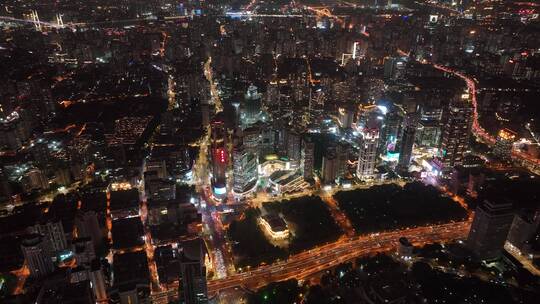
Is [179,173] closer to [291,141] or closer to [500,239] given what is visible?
[291,141]

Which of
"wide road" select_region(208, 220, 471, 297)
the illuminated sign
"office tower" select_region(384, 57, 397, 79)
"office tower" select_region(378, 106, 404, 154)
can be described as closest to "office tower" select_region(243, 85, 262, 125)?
the illuminated sign

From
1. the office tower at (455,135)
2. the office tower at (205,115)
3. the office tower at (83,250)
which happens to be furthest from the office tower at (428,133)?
the office tower at (83,250)

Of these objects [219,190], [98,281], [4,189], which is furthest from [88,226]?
[4,189]

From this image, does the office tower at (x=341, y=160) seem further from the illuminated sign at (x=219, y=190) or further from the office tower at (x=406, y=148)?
the illuminated sign at (x=219, y=190)

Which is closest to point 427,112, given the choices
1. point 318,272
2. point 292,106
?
point 292,106

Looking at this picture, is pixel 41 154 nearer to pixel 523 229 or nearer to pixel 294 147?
pixel 294 147
